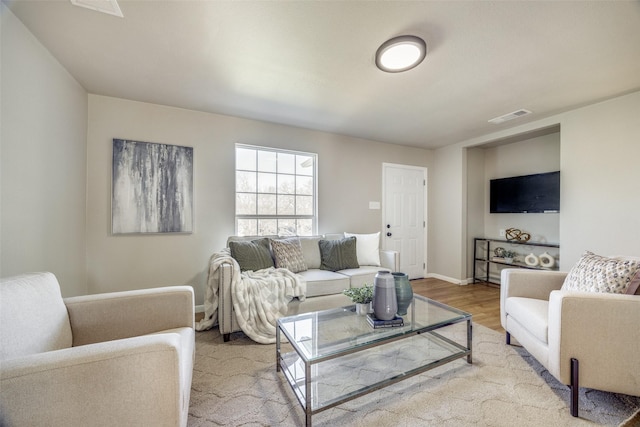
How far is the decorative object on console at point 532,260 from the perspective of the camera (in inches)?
142

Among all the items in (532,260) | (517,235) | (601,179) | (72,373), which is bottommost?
(532,260)

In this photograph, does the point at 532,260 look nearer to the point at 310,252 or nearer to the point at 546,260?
the point at 546,260

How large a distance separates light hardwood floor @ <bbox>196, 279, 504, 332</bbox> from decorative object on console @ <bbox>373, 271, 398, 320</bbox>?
5.10ft

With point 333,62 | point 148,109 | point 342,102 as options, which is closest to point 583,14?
point 333,62

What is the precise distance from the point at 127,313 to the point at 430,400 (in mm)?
1811

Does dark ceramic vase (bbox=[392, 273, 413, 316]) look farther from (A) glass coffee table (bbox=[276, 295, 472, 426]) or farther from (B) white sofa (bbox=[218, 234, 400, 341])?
(B) white sofa (bbox=[218, 234, 400, 341])

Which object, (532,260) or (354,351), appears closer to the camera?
(354,351)

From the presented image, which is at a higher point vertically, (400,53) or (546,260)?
(400,53)

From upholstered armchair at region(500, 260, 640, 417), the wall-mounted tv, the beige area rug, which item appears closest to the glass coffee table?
the beige area rug

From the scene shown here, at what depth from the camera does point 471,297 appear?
11.6 feet

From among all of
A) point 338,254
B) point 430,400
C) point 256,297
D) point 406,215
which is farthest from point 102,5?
point 406,215

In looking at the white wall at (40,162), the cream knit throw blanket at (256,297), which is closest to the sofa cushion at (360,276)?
the cream knit throw blanket at (256,297)

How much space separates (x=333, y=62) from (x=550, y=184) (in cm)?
338

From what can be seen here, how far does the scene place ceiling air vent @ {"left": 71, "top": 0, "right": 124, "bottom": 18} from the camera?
146cm
